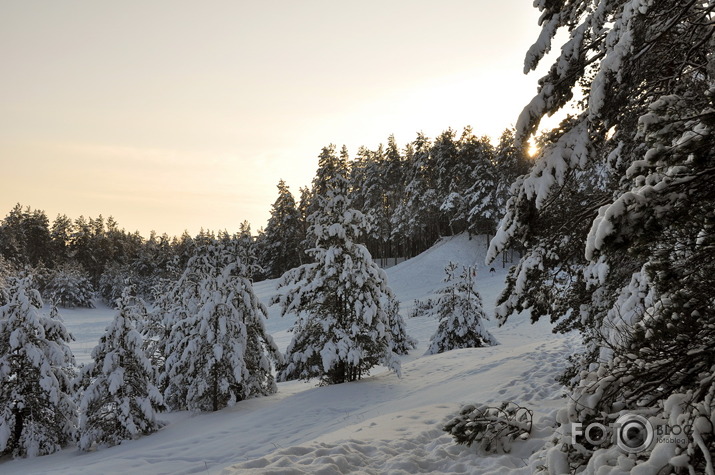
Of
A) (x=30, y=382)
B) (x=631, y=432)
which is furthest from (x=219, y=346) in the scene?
(x=631, y=432)

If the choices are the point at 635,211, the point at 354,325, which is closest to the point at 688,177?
the point at 635,211

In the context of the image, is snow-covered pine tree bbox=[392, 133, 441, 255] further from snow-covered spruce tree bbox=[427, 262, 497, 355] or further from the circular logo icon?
the circular logo icon

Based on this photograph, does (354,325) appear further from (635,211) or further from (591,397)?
(635,211)

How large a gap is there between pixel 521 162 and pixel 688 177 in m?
55.2

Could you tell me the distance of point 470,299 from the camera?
23.1 meters

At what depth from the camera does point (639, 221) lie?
9.09 feet

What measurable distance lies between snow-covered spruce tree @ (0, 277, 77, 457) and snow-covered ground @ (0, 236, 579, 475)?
1.82ft

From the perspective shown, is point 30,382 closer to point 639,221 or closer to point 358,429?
point 358,429

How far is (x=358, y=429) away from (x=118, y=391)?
8253mm

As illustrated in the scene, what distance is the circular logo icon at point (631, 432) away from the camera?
3.59 meters

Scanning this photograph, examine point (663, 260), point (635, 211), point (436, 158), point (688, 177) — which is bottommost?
point (663, 260)

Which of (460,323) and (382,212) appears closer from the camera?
(460,323)

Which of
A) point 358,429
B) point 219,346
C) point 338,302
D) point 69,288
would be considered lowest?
point 358,429

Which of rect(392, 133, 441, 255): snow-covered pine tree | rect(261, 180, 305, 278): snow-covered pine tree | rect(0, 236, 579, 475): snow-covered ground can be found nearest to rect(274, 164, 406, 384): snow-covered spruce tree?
rect(0, 236, 579, 475): snow-covered ground
